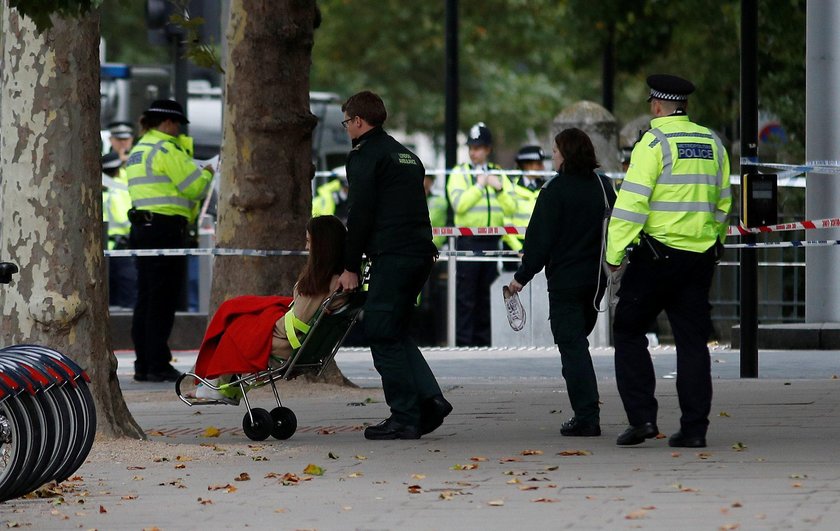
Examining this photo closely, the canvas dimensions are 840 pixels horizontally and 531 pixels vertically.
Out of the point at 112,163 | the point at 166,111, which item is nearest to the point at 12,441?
the point at 166,111

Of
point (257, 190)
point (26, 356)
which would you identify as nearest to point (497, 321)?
point (257, 190)

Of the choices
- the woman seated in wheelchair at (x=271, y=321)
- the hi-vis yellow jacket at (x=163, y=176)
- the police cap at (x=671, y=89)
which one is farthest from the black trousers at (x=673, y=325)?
the hi-vis yellow jacket at (x=163, y=176)

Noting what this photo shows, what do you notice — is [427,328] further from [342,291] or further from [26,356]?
[26,356]

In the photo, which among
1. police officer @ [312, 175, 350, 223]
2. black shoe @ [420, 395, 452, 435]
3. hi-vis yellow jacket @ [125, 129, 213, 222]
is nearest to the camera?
black shoe @ [420, 395, 452, 435]

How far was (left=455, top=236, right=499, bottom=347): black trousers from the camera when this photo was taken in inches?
677

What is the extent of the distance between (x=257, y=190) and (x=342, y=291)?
308 cm

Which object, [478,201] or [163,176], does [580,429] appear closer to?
[163,176]

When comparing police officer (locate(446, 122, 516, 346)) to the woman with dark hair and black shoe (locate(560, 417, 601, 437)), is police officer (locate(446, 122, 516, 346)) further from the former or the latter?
black shoe (locate(560, 417, 601, 437))

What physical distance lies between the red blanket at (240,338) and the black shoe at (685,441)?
209 centimetres

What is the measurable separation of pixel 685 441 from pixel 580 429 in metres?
0.78

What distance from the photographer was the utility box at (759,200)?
40.4 feet

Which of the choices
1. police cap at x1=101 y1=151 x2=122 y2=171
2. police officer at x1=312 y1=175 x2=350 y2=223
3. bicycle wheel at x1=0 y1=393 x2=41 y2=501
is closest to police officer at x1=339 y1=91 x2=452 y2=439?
bicycle wheel at x1=0 y1=393 x2=41 y2=501

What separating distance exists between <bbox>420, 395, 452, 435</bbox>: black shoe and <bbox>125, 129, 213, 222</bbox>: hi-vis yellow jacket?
14.0 ft

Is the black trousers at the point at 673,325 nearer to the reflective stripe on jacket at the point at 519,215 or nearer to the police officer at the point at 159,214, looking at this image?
the police officer at the point at 159,214
